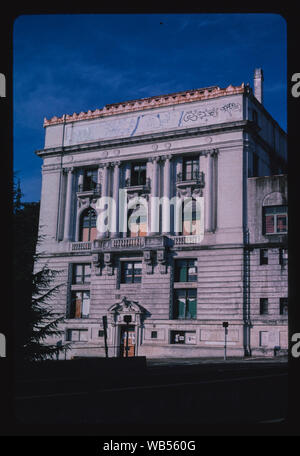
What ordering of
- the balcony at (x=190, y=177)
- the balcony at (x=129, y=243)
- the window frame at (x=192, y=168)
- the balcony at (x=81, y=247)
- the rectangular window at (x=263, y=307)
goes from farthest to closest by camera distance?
the window frame at (x=192, y=168) < the balcony at (x=190, y=177) < the rectangular window at (x=263, y=307) < the balcony at (x=81, y=247) < the balcony at (x=129, y=243)

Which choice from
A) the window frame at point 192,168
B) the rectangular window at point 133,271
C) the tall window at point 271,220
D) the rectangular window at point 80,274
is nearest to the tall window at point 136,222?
the rectangular window at point 80,274

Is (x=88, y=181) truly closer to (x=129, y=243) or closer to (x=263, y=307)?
(x=129, y=243)

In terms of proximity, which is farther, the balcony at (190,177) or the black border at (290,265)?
the balcony at (190,177)

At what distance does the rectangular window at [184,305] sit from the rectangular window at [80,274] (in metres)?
22.4

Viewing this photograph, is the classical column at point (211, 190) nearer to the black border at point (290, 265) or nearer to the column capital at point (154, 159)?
the column capital at point (154, 159)

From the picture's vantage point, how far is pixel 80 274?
14086mm

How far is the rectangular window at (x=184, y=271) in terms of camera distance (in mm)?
34250

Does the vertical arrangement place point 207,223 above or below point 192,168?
below

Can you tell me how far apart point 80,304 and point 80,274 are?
0.85 m

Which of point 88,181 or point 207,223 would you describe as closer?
point 88,181

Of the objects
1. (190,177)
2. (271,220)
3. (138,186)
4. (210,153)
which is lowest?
(138,186)

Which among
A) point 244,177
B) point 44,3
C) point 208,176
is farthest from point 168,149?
point 44,3

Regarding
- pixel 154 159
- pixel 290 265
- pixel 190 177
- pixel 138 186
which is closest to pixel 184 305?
pixel 190 177
